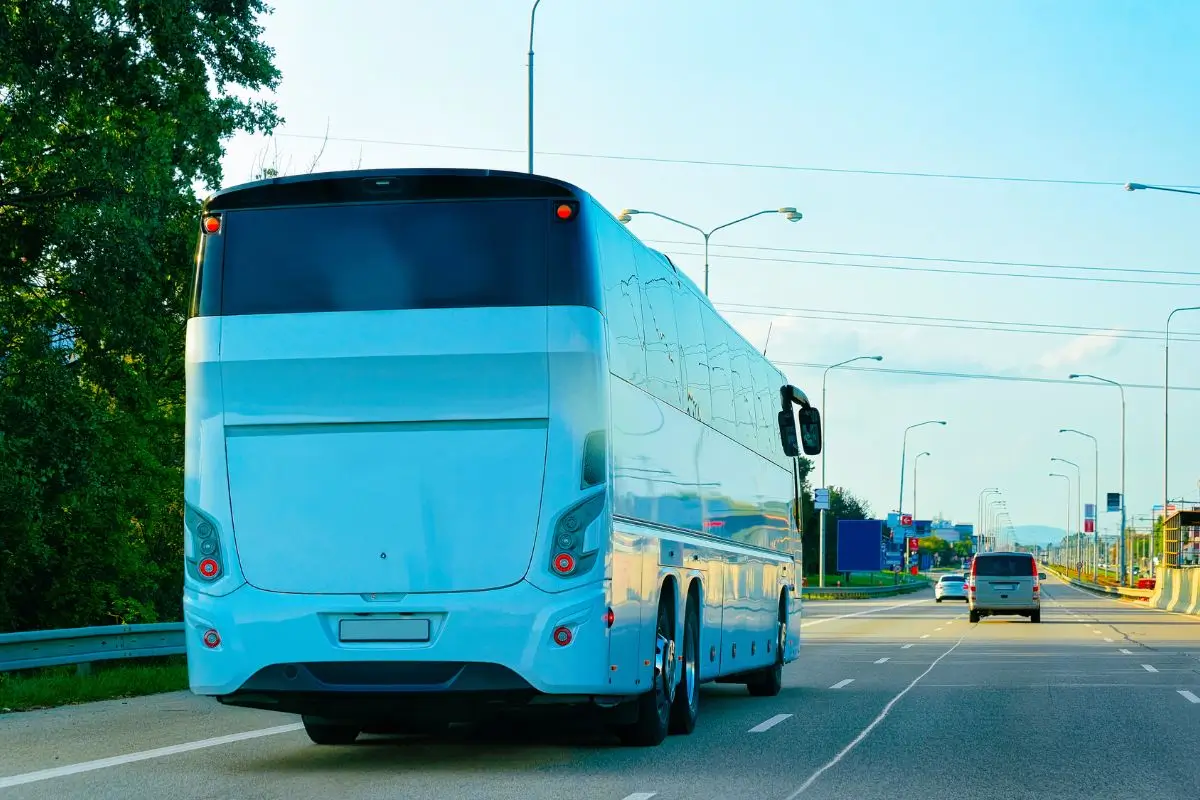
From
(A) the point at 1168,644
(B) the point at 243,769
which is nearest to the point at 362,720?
(B) the point at 243,769

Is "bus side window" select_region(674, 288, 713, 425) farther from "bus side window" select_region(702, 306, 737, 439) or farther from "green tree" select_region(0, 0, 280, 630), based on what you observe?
"green tree" select_region(0, 0, 280, 630)

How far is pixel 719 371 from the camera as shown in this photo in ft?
50.0

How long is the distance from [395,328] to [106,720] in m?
5.37

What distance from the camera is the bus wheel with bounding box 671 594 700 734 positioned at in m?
13.0

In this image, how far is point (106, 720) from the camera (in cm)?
1400

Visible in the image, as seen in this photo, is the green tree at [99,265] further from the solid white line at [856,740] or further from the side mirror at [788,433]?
the solid white line at [856,740]

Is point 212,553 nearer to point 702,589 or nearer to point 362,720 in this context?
point 362,720

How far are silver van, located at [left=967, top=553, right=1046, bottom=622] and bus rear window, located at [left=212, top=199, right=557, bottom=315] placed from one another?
3595cm

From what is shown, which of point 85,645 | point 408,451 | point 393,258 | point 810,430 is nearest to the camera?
point 408,451

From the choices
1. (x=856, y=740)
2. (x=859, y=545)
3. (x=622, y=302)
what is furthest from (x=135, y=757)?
(x=859, y=545)

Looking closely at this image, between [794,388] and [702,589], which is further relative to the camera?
[794,388]

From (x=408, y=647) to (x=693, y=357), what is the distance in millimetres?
4622

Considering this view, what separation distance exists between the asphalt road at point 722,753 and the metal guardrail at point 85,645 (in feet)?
3.09

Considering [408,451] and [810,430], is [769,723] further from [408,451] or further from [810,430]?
[810,430]
